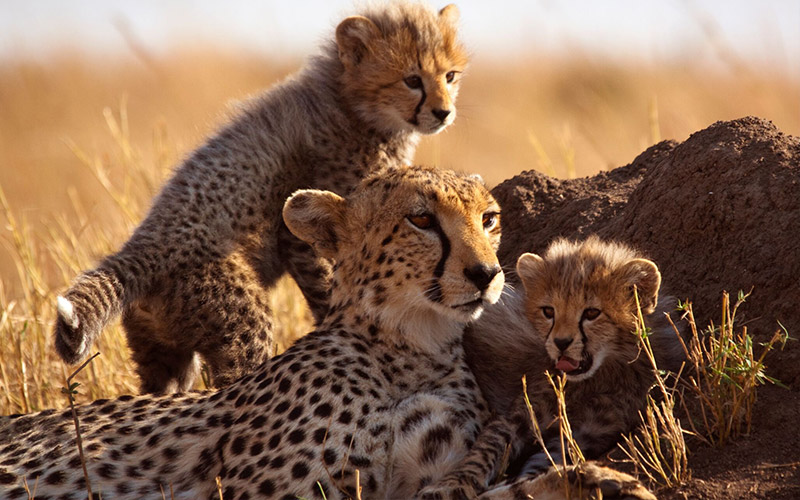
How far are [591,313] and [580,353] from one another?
134 mm

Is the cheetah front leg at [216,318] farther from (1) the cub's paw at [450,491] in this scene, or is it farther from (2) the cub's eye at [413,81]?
(1) the cub's paw at [450,491]

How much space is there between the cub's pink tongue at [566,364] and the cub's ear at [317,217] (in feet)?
2.48

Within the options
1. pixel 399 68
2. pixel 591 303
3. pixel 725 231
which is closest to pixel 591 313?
pixel 591 303

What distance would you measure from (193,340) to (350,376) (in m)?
1.01

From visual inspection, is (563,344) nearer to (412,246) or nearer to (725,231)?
(412,246)

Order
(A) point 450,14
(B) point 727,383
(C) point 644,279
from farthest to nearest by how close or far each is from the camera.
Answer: (A) point 450,14 < (C) point 644,279 < (B) point 727,383

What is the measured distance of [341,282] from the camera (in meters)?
2.85

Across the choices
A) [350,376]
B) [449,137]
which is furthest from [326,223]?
[449,137]

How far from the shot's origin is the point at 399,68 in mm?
3984

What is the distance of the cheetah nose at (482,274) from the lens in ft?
8.38

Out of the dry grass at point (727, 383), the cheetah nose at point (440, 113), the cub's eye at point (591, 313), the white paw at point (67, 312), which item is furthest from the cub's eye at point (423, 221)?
the cheetah nose at point (440, 113)

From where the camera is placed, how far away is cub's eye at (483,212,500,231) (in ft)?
9.29

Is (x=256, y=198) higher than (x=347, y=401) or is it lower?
higher

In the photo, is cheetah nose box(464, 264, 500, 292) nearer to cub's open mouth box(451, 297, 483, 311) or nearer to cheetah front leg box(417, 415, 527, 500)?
cub's open mouth box(451, 297, 483, 311)
